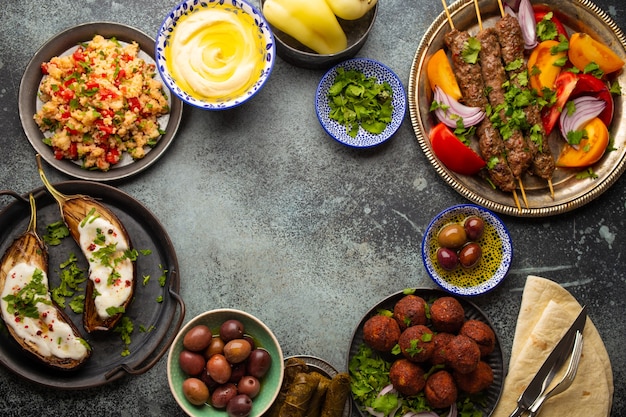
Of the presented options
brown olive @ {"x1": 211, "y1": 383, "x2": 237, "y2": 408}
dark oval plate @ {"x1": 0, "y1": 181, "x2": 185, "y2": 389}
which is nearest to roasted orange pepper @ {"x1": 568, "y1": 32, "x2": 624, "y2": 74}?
dark oval plate @ {"x1": 0, "y1": 181, "x2": 185, "y2": 389}

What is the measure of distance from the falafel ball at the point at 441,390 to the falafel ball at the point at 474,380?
0.13 feet

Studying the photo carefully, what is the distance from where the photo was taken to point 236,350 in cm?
330

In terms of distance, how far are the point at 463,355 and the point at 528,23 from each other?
1.94m

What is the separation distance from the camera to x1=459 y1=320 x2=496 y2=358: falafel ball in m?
3.39

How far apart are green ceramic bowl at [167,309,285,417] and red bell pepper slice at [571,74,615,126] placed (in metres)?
2.23

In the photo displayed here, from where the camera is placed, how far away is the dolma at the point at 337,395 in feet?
10.8

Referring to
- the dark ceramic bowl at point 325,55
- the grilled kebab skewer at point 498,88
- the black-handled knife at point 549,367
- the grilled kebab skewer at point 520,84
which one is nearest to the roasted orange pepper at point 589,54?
the grilled kebab skewer at point 520,84

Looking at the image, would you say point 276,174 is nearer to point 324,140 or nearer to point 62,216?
point 324,140

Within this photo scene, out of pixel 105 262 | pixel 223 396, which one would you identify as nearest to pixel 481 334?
Answer: pixel 223 396

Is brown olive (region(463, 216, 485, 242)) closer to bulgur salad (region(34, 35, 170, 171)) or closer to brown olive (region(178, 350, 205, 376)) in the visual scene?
brown olive (region(178, 350, 205, 376))

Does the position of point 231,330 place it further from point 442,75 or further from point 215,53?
point 442,75

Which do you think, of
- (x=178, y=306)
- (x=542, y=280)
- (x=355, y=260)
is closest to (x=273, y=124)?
(x=355, y=260)

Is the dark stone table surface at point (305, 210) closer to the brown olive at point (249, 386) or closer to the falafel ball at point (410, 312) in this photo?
the falafel ball at point (410, 312)

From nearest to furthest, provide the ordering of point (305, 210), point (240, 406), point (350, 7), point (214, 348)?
1. point (240, 406)
2. point (214, 348)
3. point (350, 7)
4. point (305, 210)
